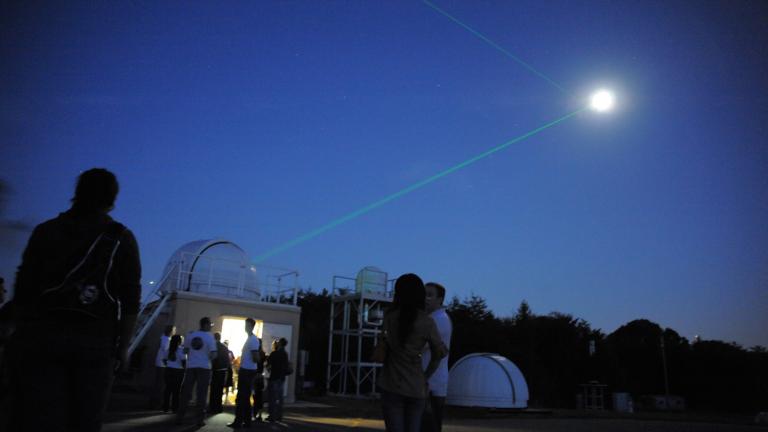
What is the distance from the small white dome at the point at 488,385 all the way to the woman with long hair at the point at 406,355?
21.1 metres

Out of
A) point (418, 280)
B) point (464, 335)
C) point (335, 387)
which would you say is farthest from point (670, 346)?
point (418, 280)

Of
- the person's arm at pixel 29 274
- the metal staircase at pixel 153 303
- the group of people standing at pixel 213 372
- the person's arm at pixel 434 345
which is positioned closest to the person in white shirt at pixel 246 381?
the group of people standing at pixel 213 372

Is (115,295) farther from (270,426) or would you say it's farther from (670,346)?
(670,346)

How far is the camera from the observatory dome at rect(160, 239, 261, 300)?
1900 centimetres

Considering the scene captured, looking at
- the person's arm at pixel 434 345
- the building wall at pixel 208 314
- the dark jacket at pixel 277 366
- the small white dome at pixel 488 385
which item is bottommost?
the small white dome at pixel 488 385

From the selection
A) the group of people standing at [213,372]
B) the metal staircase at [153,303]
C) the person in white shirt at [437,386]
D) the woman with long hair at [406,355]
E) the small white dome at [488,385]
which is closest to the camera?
the woman with long hair at [406,355]

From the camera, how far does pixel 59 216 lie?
2582mm

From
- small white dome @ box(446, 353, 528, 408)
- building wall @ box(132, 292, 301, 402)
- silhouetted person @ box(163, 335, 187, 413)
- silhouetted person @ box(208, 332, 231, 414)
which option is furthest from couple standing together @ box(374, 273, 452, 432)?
small white dome @ box(446, 353, 528, 408)

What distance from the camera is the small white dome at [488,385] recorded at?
77.7 ft

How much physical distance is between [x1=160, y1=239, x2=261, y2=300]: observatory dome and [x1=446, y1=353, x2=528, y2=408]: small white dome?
33.2ft

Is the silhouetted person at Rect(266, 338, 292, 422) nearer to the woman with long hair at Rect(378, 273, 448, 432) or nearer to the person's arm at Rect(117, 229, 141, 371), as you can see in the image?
the woman with long hair at Rect(378, 273, 448, 432)

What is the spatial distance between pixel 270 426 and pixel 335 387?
23025mm

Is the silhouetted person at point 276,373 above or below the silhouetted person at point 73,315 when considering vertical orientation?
below

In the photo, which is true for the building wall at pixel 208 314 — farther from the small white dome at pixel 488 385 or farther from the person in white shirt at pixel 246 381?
the small white dome at pixel 488 385
